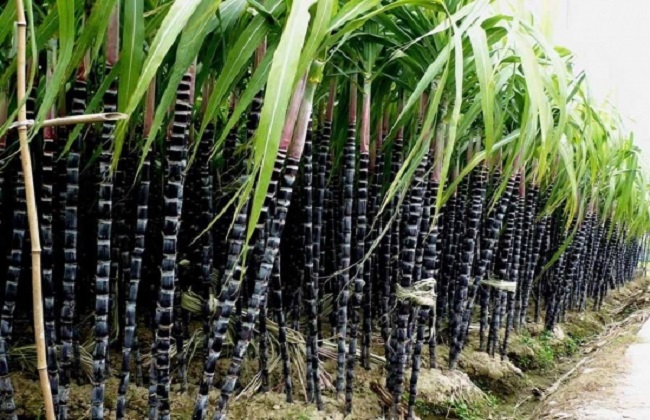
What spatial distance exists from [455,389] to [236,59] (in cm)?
146

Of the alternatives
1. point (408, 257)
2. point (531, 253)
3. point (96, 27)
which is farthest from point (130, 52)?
point (531, 253)

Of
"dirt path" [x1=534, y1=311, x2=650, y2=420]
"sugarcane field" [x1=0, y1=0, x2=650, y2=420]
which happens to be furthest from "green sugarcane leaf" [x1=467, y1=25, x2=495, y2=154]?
"dirt path" [x1=534, y1=311, x2=650, y2=420]

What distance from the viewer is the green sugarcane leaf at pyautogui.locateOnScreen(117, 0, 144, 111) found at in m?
0.85

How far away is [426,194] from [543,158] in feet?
1.58

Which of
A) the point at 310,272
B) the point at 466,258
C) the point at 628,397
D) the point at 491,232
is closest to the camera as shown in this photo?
the point at 310,272

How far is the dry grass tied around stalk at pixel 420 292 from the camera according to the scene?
1534 millimetres

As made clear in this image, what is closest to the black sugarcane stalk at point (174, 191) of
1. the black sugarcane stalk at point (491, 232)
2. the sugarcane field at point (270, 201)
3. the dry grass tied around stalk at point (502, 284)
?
the sugarcane field at point (270, 201)

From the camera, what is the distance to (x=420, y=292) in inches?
60.8

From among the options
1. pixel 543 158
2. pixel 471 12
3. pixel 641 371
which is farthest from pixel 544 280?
pixel 471 12

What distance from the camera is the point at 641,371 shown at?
6.86 ft

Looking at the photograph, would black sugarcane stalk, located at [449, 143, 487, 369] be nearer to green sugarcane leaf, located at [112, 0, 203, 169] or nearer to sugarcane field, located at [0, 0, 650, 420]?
sugarcane field, located at [0, 0, 650, 420]

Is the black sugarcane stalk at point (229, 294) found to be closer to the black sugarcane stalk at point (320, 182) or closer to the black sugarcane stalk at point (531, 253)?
the black sugarcane stalk at point (320, 182)

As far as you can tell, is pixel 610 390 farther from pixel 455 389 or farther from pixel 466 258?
pixel 466 258

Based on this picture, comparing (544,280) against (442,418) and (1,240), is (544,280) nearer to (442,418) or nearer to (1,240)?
(442,418)
